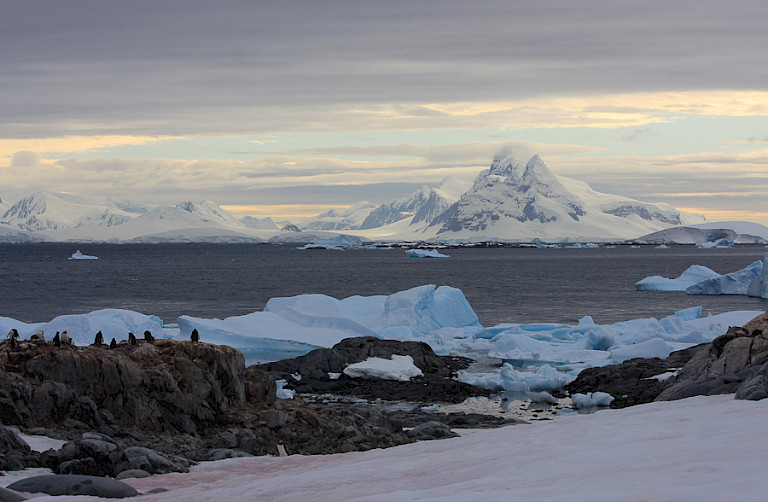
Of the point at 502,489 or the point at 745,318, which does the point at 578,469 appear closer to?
the point at 502,489

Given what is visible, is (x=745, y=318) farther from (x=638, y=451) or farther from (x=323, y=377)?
(x=638, y=451)

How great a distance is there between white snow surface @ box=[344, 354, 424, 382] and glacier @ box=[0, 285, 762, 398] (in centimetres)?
165

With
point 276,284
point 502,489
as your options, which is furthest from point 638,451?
point 276,284

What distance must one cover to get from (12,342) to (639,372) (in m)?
16.8

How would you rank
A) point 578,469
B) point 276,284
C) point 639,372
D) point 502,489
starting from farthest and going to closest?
point 276,284
point 639,372
point 578,469
point 502,489

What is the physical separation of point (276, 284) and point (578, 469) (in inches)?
2488

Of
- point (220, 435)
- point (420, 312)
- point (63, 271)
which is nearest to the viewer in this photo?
point (220, 435)

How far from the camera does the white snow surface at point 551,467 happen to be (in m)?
6.29

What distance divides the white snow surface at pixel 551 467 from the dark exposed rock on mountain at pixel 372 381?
34.1 feet

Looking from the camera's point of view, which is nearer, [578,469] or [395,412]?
[578,469]

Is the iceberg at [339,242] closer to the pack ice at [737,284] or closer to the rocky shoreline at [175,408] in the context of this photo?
the pack ice at [737,284]

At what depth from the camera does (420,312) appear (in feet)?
113

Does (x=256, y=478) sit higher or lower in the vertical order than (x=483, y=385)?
higher

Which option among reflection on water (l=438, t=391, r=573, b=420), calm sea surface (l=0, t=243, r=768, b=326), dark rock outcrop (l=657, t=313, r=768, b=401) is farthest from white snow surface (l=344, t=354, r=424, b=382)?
calm sea surface (l=0, t=243, r=768, b=326)
